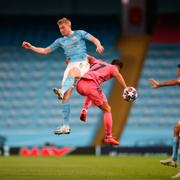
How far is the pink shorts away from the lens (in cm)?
1303

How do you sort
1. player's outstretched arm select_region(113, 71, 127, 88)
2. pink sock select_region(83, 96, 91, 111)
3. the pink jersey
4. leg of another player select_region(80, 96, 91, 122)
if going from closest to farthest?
player's outstretched arm select_region(113, 71, 127, 88), the pink jersey, leg of another player select_region(80, 96, 91, 122), pink sock select_region(83, 96, 91, 111)

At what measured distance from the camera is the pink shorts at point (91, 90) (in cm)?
1303

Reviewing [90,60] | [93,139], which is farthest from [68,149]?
[90,60]

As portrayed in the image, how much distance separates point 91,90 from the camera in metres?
13.0

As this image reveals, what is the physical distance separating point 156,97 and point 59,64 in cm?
387

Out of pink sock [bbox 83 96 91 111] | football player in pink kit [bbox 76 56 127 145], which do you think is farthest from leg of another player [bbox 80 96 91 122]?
football player in pink kit [bbox 76 56 127 145]

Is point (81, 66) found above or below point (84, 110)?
above

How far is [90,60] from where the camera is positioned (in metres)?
13.6

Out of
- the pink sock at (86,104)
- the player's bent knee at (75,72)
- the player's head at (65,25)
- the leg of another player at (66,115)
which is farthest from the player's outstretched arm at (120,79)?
the player's head at (65,25)

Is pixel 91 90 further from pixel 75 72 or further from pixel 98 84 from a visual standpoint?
pixel 75 72

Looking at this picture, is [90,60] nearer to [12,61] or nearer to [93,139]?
[93,139]

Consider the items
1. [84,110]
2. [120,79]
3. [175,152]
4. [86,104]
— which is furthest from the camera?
[86,104]

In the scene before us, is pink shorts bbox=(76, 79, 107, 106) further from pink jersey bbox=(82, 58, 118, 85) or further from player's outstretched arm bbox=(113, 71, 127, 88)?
player's outstretched arm bbox=(113, 71, 127, 88)

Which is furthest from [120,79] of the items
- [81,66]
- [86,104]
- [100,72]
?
[86,104]
